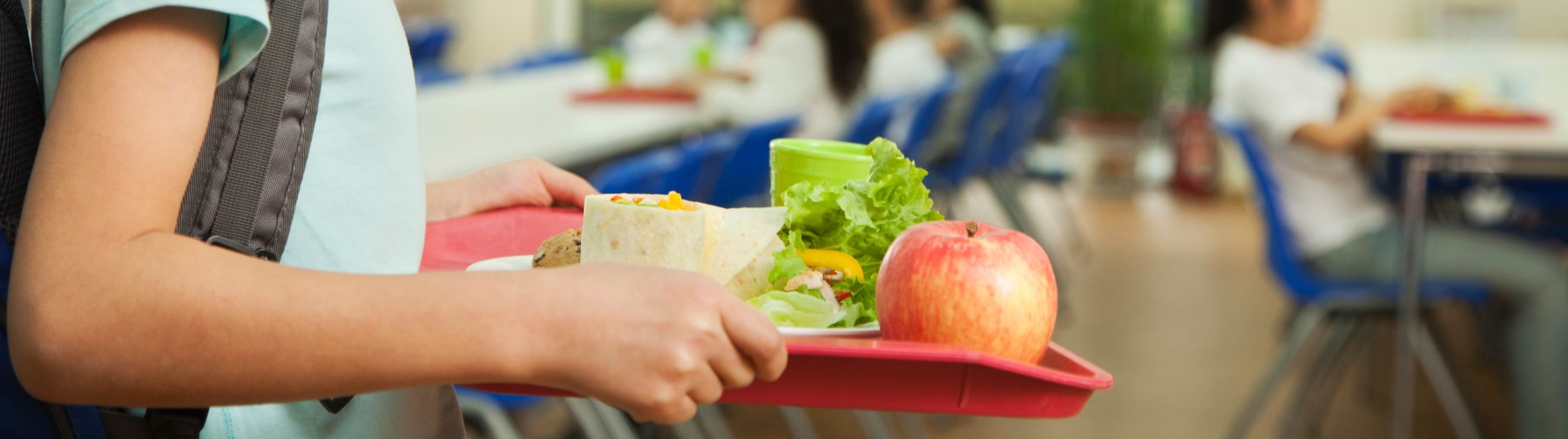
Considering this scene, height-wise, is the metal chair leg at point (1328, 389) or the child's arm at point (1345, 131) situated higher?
the child's arm at point (1345, 131)

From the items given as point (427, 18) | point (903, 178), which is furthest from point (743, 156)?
point (427, 18)

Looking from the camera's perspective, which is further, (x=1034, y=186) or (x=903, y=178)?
(x=1034, y=186)

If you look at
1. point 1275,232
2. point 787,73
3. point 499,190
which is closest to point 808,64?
point 787,73

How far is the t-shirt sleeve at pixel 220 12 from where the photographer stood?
622 mm

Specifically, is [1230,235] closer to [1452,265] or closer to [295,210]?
[1452,265]

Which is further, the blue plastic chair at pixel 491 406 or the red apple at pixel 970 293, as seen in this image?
the blue plastic chair at pixel 491 406

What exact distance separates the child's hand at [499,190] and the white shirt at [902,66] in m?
4.49

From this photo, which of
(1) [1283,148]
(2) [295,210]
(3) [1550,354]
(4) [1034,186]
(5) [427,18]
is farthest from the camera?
(5) [427,18]

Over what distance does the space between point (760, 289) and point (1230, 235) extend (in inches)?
241

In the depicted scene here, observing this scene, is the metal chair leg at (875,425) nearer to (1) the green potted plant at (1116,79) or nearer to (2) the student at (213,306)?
(2) the student at (213,306)

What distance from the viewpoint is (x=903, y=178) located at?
3.06 feet

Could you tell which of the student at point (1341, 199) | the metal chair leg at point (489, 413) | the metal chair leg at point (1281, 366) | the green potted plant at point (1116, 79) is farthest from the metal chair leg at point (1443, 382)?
the green potted plant at point (1116, 79)

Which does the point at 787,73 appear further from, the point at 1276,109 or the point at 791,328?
the point at 791,328

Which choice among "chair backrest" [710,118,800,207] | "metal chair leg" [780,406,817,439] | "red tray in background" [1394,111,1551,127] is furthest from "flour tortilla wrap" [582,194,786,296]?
"red tray in background" [1394,111,1551,127]
